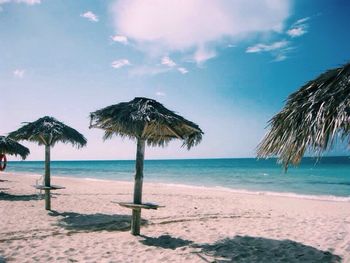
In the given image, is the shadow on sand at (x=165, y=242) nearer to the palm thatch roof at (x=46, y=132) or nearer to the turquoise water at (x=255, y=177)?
the turquoise water at (x=255, y=177)

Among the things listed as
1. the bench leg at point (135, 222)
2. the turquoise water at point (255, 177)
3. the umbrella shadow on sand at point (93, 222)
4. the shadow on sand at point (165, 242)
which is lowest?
the turquoise water at point (255, 177)

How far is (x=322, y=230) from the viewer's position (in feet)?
25.4

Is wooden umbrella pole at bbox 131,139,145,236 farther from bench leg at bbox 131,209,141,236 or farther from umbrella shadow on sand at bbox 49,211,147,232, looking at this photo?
umbrella shadow on sand at bbox 49,211,147,232

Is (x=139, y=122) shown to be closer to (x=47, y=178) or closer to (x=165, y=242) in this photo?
(x=165, y=242)

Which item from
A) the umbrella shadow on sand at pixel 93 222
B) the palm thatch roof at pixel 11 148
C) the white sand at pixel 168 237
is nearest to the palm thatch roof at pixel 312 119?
the white sand at pixel 168 237

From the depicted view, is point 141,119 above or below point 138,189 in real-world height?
above

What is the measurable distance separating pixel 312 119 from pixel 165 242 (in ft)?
13.3

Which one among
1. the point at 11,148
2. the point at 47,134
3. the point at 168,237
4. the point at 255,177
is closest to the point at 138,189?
the point at 168,237

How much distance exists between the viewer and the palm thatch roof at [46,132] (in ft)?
29.8

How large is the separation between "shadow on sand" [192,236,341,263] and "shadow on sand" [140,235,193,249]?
0.38 metres

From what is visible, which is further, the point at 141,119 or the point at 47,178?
the point at 47,178

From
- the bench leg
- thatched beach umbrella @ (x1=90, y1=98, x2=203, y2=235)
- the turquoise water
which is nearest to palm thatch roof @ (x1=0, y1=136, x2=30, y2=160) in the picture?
thatched beach umbrella @ (x1=90, y1=98, x2=203, y2=235)

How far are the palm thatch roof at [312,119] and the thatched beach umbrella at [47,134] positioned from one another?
6.91m

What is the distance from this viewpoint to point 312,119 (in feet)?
11.8
